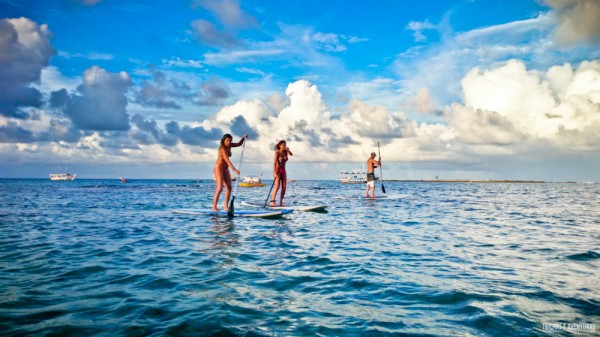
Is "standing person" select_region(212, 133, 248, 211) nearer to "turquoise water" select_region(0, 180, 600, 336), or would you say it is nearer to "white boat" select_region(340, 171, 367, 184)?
"turquoise water" select_region(0, 180, 600, 336)

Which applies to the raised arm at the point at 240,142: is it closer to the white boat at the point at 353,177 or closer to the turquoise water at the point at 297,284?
the turquoise water at the point at 297,284

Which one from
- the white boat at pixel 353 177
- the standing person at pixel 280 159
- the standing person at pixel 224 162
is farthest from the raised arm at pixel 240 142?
the white boat at pixel 353 177

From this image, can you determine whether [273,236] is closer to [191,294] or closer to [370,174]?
[191,294]

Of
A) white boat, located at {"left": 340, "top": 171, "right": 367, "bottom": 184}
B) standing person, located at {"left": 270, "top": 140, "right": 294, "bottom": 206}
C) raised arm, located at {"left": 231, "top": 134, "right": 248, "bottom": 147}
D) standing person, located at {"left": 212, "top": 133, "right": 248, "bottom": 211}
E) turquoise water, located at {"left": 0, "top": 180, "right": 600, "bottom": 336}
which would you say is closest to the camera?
turquoise water, located at {"left": 0, "top": 180, "right": 600, "bottom": 336}

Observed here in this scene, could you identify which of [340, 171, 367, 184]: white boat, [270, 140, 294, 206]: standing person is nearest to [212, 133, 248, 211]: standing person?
[270, 140, 294, 206]: standing person

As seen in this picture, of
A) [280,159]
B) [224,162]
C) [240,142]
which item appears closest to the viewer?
[224,162]

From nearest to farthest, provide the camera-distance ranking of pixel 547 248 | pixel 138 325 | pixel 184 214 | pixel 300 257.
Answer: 1. pixel 138 325
2. pixel 300 257
3. pixel 547 248
4. pixel 184 214

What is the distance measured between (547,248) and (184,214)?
14040 millimetres

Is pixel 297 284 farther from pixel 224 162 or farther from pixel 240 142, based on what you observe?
pixel 240 142

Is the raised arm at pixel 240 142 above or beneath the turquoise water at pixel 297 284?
above

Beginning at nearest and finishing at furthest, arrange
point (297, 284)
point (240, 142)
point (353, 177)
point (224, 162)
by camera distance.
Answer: point (297, 284) → point (224, 162) → point (240, 142) → point (353, 177)

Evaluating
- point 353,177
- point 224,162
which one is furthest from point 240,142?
point 353,177

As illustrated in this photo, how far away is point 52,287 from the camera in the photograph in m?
5.48

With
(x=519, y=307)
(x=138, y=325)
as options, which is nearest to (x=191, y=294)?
(x=138, y=325)
